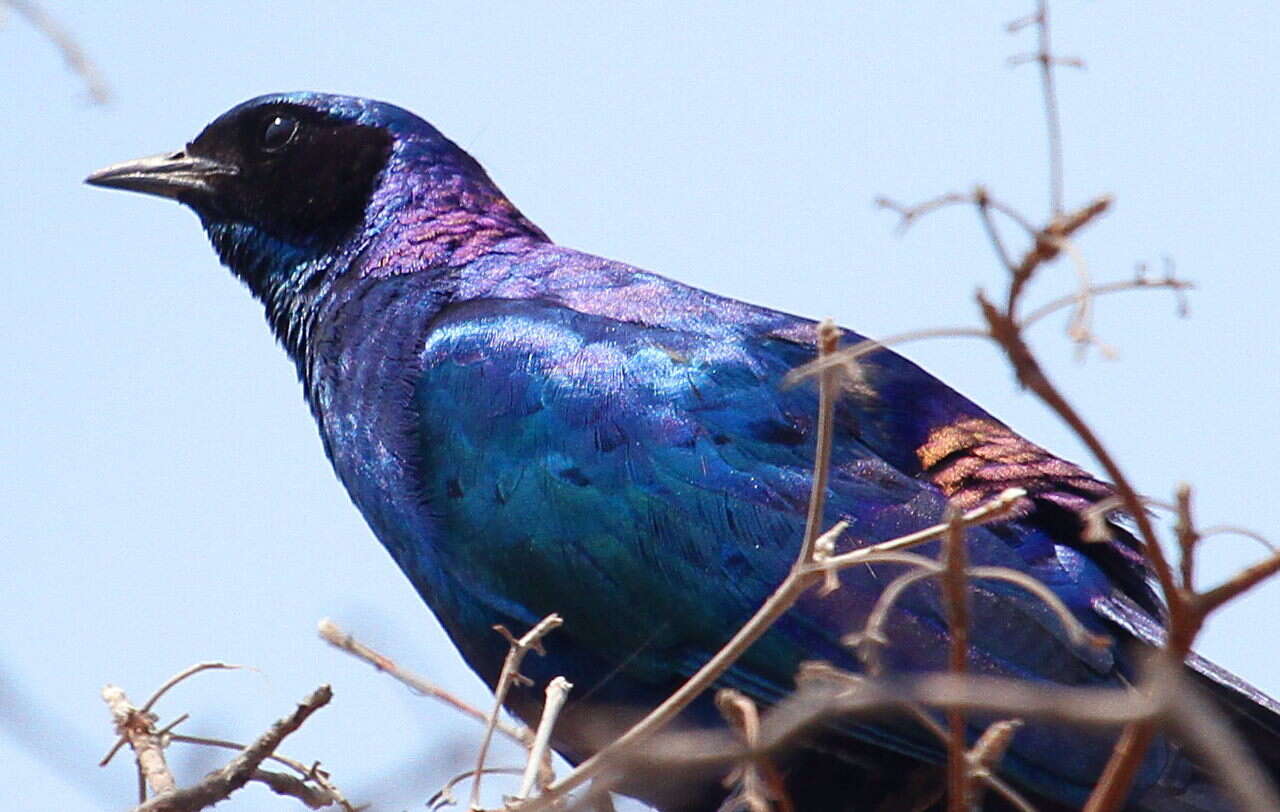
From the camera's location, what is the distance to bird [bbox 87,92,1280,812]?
3.82 meters

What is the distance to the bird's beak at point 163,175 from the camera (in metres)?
5.57

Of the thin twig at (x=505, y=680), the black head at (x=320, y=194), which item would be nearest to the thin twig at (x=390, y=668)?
the thin twig at (x=505, y=680)

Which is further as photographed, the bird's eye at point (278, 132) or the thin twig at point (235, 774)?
the bird's eye at point (278, 132)

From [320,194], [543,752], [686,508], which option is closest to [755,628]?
[543,752]

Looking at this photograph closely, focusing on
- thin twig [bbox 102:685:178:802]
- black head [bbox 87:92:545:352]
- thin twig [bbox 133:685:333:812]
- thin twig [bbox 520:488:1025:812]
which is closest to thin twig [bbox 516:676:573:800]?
thin twig [bbox 520:488:1025:812]

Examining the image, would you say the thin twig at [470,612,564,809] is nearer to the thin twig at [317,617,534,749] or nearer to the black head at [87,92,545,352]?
the thin twig at [317,617,534,749]

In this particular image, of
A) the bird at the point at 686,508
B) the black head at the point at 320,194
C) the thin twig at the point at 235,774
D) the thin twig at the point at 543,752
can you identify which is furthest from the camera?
the black head at the point at 320,194

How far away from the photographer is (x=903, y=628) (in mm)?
3867

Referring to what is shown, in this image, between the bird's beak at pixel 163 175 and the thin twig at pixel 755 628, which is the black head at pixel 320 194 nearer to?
the bird's beak at pixel 163 175

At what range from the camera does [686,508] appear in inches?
161

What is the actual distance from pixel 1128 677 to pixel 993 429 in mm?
731

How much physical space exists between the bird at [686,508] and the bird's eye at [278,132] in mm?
806

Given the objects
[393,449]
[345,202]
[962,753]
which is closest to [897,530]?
[393,449]

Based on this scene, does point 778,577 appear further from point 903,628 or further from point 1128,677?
point 1128,677
